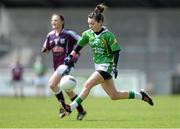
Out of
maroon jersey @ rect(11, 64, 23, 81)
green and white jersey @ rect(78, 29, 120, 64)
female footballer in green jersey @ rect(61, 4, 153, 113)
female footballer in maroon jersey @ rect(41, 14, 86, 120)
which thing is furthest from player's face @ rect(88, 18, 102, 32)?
maroon jersey @ rect(11, 64, 23, 81)

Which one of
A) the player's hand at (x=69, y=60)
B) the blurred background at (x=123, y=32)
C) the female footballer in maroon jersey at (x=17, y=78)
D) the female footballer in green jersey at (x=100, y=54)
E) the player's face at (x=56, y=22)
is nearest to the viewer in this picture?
the female footballer in green jersey at (x=100, y=54)

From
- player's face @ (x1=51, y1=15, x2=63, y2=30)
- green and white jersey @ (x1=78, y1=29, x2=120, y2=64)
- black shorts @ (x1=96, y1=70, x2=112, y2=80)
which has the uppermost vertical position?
player's face @ (x1=51, y1=15, x2=63, y2=30)

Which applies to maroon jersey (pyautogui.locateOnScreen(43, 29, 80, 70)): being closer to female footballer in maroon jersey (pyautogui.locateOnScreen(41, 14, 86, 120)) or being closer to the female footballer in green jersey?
female footballer in maroon jersey (pyautogui.locateOnScreen(41, 14, 86, 120))

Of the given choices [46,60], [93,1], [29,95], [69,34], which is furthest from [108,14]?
[69,34]

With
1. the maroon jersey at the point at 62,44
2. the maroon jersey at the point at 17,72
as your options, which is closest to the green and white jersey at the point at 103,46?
the maroon jersey at the point at 62,44

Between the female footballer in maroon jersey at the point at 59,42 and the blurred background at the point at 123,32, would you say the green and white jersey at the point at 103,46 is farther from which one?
the blurred background at the point at 123,32

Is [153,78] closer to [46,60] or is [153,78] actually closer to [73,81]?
[46,60]

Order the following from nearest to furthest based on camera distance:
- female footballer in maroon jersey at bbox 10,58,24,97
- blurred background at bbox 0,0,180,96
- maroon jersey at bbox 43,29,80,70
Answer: maroon jersey at bbox 43,29,80,70 → female footballer in maroon jersey at bbox 10,58,24,97 → blurred background at bbox 0,0,180,96

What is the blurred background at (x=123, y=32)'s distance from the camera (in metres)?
43.0

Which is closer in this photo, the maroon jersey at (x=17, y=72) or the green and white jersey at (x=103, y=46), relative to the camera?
the green and white jersey at (x=103, y=46)

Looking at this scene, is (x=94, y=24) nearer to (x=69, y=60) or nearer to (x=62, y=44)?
(x=69, y=60)

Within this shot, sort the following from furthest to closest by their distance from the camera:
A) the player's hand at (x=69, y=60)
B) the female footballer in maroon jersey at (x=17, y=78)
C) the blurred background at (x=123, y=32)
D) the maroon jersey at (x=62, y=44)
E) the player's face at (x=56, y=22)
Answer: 1. the blurred background at (x=123, y=32)
2. the female footballer in maroon jersey at (x=17, y=78)
3. the maroon jersey at (x=62, y=44)
4. the player's face at (x=56, y=22)
5. the player's hand at (x=69, y=60)

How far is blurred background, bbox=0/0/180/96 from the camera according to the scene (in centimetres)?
4297

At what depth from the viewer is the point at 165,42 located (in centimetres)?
4522
